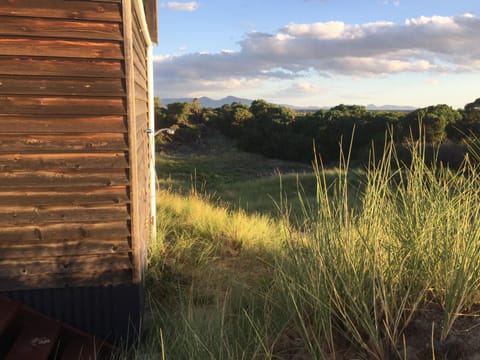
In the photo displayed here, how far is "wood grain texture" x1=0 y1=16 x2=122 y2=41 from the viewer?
355cm

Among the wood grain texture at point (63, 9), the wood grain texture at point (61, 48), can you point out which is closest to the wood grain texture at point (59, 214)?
the wood grain texture at point (61, 48)

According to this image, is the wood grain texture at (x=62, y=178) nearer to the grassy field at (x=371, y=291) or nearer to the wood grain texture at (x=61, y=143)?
the wood grain texture at (x=61, y=143)

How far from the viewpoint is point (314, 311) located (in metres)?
2.73

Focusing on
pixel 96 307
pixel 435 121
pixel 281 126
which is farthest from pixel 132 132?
pixel 281 126

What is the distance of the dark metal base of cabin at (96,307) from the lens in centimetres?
388

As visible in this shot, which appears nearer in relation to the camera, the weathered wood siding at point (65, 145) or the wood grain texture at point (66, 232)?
the weathered wood siding at point (65, 145)

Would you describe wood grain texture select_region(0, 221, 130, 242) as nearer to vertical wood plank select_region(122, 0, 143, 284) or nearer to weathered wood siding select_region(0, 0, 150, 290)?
weathered wood siding select_region(0, 0, 150, 290)

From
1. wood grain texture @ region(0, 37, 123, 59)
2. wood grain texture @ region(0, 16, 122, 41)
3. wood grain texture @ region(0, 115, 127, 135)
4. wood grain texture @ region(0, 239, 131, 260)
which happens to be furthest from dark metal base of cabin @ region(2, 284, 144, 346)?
wood grain texture @ region(0, 16, 122, 41)

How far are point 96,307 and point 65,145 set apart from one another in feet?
4.95

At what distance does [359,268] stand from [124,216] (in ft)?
7.00

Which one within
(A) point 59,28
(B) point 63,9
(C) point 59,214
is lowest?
(C) point 59,214

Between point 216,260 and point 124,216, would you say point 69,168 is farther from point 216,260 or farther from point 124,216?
point 216,260

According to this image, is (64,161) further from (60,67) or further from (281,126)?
(281,126)

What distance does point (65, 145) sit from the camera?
3.72m
